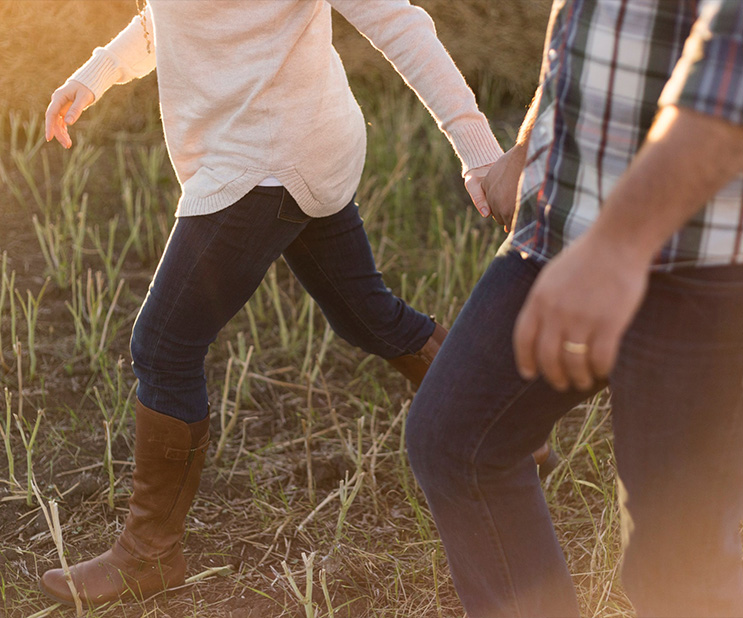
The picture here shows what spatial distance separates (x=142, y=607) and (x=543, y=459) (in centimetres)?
93

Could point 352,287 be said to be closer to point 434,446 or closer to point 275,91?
point 275,91

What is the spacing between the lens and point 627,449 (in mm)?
1116

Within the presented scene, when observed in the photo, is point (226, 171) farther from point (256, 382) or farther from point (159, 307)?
point (256, 382)

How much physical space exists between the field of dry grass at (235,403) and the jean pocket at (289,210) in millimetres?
619

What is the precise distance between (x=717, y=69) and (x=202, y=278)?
101 centimetres

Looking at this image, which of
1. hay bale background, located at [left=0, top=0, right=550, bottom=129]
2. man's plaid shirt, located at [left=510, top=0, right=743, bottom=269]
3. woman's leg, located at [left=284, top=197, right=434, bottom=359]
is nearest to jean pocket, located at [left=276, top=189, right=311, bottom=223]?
woman's leg, located at [left=284, top=197, right=434, bottom=359]

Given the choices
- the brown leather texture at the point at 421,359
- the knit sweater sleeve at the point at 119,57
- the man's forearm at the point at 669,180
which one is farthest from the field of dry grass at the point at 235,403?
the man's forearm at the point at 669,180

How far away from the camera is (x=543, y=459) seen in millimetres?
2031

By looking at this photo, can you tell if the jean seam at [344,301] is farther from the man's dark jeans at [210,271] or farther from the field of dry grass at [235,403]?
the field of dry grass at [235,403]

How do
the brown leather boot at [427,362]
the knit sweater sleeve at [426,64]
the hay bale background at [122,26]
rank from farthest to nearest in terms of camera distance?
1. the hay bale background at [122,26]
2. the brown leather boot at [427,362]
3. the knit sweater sleeve at [426,64]

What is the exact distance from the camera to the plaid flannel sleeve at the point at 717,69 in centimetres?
86

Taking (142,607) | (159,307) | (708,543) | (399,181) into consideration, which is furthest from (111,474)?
(399,181)

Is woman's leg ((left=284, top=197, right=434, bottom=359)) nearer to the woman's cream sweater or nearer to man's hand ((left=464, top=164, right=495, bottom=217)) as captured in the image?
the woman's cream sweater

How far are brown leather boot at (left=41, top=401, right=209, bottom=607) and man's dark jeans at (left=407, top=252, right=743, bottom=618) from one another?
2.36 feet
